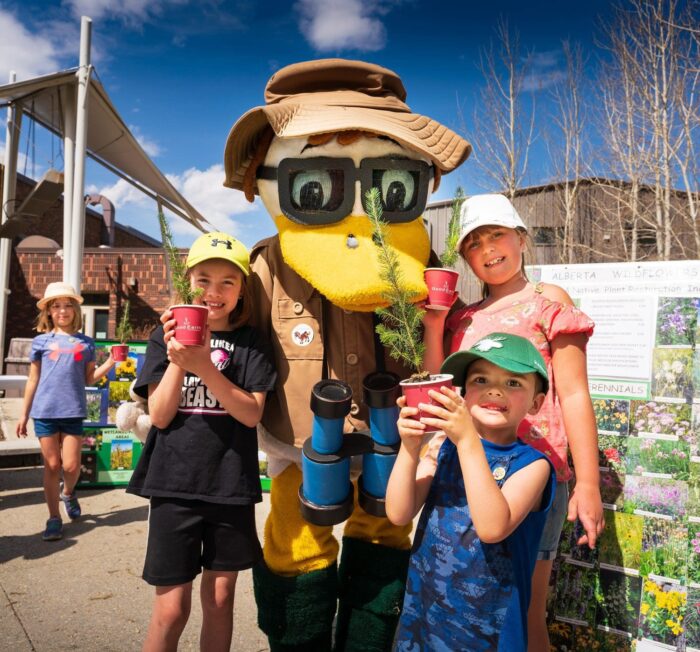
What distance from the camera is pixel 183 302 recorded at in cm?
180

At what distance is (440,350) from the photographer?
74.7 inches

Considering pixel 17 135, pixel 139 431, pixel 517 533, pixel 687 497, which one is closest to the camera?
pixel 517 533

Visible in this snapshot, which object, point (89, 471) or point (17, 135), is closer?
point (89, 471)

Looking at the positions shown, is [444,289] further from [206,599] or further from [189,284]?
[206,599]

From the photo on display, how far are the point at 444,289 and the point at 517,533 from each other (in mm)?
780

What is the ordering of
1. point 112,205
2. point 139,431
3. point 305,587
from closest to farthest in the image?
point 305,587 < point 139,431 < point 112,205

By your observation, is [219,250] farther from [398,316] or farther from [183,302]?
[398,316]

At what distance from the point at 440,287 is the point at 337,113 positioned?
743 millimetres

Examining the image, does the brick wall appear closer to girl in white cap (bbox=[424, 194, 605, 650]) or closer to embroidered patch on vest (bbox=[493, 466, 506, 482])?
girl in white cap (bbox=[424, 194, 605, 650])

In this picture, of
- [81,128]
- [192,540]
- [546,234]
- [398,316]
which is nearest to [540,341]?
[398,316]

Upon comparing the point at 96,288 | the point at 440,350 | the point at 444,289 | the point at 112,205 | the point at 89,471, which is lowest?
the point at 89,471

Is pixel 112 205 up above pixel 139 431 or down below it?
above

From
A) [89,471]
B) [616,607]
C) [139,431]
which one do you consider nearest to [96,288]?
[89,471]

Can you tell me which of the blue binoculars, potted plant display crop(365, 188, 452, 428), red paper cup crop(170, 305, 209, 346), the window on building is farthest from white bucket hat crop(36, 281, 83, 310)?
the window on building
